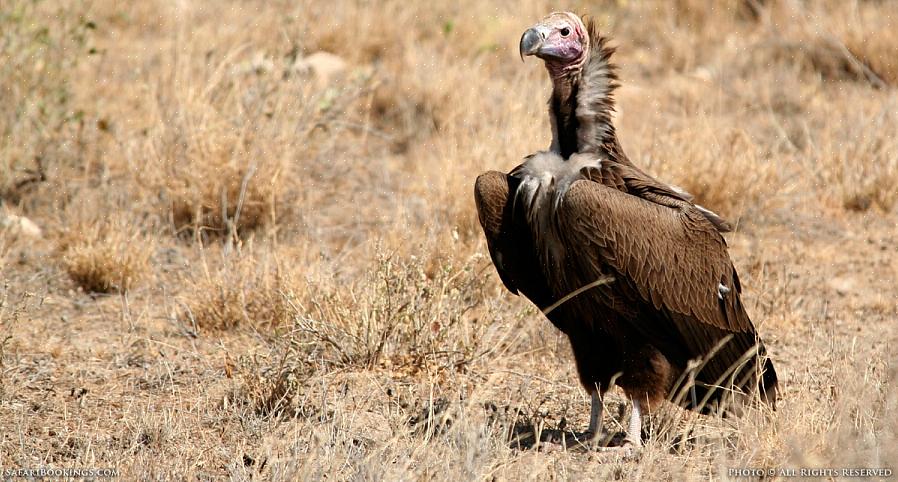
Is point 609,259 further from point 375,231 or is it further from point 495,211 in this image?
point 375,231

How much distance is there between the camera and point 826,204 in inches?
305

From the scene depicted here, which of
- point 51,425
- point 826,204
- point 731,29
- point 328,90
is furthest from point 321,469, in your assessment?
point 731,29

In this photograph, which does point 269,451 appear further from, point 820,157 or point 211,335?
point 820,157

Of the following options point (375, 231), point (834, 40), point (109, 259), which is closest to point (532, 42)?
point (375, 231)

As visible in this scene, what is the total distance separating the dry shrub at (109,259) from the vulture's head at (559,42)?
2.84 metres

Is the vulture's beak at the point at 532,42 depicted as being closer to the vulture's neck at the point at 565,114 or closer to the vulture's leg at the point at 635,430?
the vulture's neck at the point at 565,114

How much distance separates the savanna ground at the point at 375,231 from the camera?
4.52 m

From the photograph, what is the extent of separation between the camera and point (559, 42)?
4.68 m

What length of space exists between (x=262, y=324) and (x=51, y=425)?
1395 millimetres

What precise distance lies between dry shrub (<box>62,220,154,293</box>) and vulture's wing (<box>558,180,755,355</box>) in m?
3.02

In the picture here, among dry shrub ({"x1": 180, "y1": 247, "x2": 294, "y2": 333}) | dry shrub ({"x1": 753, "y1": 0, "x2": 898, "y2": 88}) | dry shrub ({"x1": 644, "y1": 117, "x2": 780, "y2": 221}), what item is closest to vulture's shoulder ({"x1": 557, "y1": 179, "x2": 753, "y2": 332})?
dry shrub ({"x1": 180, "y1": 247, "x2": 294, "y2": 333})

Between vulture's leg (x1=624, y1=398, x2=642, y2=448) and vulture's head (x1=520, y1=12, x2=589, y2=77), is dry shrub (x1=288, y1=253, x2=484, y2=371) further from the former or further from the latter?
vulture's head (x1=520, y1=12, x2=589, y2=77)

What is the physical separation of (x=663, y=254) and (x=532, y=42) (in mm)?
974

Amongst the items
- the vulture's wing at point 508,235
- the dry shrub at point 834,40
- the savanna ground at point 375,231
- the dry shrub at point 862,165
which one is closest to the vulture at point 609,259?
the vulture's wing at point 508,235
